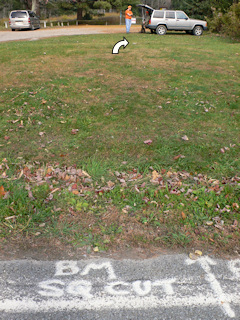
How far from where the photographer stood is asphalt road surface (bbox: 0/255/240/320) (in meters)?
2.55

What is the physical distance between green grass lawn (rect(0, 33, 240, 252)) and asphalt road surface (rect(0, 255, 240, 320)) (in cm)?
34

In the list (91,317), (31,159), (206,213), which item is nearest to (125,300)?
(91,317)

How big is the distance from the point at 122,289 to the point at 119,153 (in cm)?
271

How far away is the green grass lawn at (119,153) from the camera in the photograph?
11.9 feet

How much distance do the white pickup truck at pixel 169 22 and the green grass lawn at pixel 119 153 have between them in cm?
1183

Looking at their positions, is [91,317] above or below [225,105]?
below

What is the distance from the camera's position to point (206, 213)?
3834 mm

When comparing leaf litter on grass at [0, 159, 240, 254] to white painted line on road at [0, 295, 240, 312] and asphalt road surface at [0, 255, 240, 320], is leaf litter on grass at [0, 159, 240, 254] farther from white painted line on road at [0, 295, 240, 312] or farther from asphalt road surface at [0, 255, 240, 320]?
white painted line on road at [0, 295, 240, 312]

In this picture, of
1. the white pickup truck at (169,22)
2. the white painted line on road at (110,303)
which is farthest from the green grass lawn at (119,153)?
the white pickup truck at (169,22)

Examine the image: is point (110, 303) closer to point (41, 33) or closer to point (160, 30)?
point (160, 30)

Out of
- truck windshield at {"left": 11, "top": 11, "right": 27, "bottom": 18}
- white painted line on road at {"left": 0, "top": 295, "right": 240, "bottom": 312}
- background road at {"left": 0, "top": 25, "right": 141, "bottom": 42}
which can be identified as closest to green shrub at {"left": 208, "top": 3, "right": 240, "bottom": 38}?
background road at {"left": 0, "top": 25, "right": 141, "bottom": 42}

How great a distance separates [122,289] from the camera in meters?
2.79

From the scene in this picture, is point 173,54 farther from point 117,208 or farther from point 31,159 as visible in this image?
point 117,208

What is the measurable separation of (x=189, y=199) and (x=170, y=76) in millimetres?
5519
